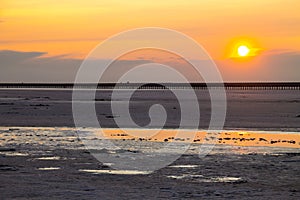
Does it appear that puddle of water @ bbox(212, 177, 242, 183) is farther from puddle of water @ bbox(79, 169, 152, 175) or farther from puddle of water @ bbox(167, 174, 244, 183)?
puddle of water @ bbox(79, 169, 152, 175)

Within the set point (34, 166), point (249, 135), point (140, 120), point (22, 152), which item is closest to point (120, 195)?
point (34, 166)

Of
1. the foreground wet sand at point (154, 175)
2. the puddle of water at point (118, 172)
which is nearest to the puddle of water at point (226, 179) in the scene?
the foreground wet sand at point (154, 175)

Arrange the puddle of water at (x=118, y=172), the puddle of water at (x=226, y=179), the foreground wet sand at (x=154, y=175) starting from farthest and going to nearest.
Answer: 1. the puddle of water at (x=118, y=172)
2. the puddle of water at (x=226, y=179)
3. the foreground wet sand at (x=154, y=175)

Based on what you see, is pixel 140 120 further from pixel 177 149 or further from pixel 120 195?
pixel 120 195

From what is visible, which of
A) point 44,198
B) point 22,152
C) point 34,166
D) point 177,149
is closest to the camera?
point 44,198

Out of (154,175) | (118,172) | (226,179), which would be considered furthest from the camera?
(118,172)

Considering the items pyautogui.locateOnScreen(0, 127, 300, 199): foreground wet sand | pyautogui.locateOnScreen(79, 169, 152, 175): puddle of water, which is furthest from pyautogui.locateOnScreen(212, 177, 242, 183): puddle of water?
pyautogui.locateOnScreen(79, 169, 152, 175): puddle of water

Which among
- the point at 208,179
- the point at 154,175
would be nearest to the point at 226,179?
the point at 208,179

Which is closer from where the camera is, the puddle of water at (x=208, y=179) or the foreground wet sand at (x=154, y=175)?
the foreground wet sand at (x=154, y=175)

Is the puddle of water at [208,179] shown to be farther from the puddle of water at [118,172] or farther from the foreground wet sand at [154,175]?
the puddle of water at [118,172]

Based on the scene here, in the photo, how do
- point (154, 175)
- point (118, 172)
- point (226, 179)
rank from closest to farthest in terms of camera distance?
point (226, 179), point (154, 175), point (118, 172)

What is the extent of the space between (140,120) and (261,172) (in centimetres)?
2447

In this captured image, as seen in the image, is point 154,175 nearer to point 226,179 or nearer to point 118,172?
point 118,172

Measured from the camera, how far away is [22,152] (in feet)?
78.5
